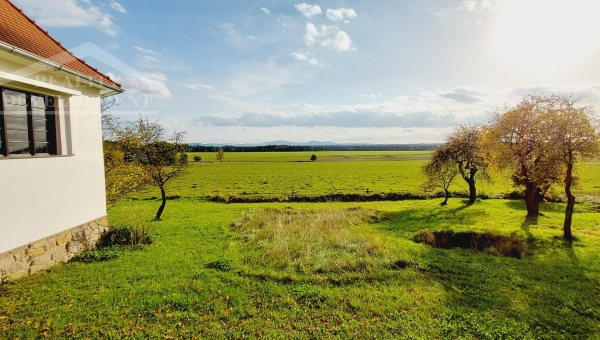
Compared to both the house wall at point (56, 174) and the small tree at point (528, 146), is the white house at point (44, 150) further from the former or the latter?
the small tree at point (528, 146)

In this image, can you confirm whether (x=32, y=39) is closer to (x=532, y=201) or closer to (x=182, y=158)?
(x=182, y=158)

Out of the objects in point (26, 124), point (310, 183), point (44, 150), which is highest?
point (26, 124)

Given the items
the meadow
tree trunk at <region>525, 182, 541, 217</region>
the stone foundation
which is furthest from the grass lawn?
tree trunk at <region>525, 182, 541, 217</region>

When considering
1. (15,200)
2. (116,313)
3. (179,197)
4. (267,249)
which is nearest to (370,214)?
(267,249)

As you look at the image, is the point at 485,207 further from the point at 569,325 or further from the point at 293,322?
the point at 293,322

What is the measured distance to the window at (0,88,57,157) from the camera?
7383mm

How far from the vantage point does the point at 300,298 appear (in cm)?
729

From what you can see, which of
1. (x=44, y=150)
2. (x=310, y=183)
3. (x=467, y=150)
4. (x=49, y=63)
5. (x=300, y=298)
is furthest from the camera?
(x=310, y=183)

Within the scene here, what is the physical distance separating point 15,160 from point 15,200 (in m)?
1.04

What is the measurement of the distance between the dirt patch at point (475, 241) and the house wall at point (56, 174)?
1425cm

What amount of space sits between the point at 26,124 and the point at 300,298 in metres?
9.12

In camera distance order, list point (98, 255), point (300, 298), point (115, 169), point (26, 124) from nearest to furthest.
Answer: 1. point (300, 298)
2. point (26, 124)
3. point (98, 255)
4. point (115, 169)

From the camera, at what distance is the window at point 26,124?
Answer: 7383 mm

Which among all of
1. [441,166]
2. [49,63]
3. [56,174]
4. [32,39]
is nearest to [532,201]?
[441,166]
